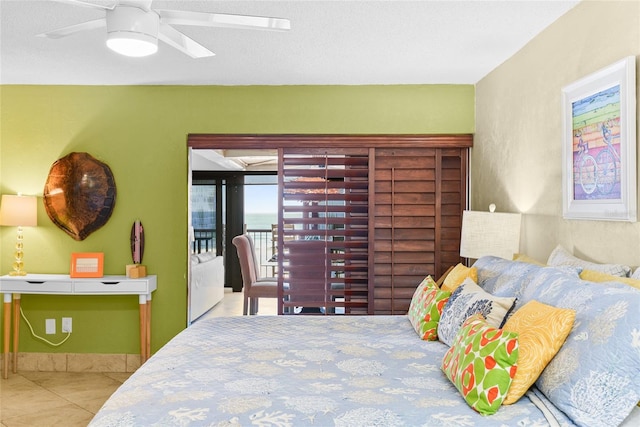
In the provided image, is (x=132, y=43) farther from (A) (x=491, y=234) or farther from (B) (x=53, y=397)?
(B) (x=53, y=397)

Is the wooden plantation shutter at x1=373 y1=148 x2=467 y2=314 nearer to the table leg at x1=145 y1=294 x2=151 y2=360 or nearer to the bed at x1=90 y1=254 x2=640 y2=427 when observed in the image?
the bed at x1=90 y1=254 x2=640 y2=427

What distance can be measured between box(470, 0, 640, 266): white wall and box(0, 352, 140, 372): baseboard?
10.8 ft

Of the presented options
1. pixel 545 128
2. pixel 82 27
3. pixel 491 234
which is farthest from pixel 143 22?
pixel 491 234

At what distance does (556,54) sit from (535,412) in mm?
2047

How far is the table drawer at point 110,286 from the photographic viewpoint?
4.01 metres

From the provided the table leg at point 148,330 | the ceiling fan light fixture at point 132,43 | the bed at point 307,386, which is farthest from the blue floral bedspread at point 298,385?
the table leg at point 148,330

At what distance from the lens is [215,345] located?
248cm

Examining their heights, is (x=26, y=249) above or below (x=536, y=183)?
below

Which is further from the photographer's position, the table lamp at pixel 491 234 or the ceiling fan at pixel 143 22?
the table lamp at pixel 491 234

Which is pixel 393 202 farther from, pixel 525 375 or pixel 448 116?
pixel 525 375

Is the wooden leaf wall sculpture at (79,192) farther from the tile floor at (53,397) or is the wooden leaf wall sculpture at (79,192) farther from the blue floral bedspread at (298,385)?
the blue floral bedspread at (298,385)

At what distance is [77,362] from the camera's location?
14.1ft

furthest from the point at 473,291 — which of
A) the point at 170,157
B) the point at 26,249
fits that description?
the point at 26,249

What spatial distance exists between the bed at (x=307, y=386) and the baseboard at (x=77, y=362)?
1932mm
